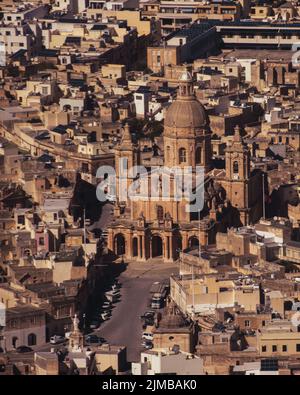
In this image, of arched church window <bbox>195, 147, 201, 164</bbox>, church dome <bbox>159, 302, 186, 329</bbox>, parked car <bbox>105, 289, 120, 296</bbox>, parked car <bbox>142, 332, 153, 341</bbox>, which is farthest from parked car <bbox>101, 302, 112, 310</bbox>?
arched church window <bbox>195, 147, 201, 164</bbox>

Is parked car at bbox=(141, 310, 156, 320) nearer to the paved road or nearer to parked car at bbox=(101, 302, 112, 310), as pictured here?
the paved road

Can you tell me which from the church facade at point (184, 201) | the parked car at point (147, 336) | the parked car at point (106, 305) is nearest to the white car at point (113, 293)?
the parked car at point (106, 305)

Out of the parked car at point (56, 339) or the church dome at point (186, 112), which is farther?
the church dome at point (186, 112)

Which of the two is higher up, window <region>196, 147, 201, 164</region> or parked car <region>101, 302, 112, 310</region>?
window <region>196, 147, 201, 164</region>

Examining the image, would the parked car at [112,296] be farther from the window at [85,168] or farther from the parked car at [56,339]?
the window at [85,168]

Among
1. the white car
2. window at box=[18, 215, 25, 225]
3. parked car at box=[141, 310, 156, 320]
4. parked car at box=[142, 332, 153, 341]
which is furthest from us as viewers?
window at box=[18, 215, 25, 225]

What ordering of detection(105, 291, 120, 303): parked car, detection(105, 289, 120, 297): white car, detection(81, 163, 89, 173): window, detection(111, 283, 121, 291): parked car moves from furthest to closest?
detection(81, 163, 89, 173): window → detection(111, 283, 121, 291): parked car → detection(105, 289, 120, 297): white car → detection(105, 291, 120, 303): parked car

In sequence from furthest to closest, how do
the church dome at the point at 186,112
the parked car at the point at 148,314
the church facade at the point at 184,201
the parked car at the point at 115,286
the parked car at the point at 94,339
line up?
the church dome at the point at 186,112, the church facade at the point at 184,201, the parked car at the point at 115,286, the parked car at the point at 148,314, the parked car at the point at 94,339
